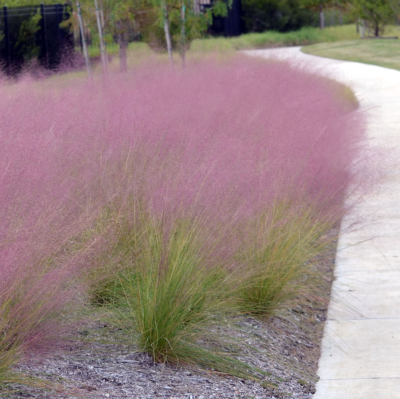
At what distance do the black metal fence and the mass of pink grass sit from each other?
389 inches

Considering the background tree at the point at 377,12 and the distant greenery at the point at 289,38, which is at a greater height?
the background tree at the point at 377,12

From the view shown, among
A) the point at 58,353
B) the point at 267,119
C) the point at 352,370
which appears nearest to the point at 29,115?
the point at 267,119

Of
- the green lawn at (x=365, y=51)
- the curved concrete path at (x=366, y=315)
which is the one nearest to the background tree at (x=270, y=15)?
the green lawn at (x=365, y=51)

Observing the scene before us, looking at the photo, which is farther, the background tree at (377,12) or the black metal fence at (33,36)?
the background tree at (377,12)

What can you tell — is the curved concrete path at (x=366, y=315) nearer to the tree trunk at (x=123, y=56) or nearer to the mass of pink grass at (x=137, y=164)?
the mass of pink grass at (x=137, y=164)

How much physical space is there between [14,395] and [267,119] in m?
3.50

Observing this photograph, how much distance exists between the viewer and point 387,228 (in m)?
5.42

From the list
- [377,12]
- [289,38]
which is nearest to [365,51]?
[377,12]

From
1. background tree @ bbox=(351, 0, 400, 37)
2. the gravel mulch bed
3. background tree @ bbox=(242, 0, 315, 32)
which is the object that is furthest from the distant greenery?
the gravel mulch bed

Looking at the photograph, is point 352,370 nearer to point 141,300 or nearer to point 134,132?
point 141,300

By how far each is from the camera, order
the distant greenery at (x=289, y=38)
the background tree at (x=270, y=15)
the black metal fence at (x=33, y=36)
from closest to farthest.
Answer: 1. the black metal fence at (x=33, y=36)
2. the distant greenery at (x=289, y=38)
3. the background tree at (x=270, y=15)

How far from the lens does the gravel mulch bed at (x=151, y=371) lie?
8.93 ft

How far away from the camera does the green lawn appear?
22672 mm

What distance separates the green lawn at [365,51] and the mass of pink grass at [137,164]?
50.3 feet
